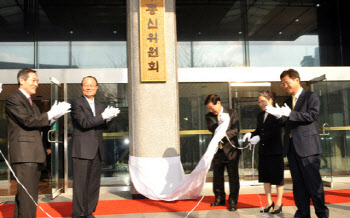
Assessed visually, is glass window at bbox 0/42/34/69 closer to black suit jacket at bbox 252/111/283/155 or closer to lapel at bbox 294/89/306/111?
black suit jacket at bbox 252/111/283/155

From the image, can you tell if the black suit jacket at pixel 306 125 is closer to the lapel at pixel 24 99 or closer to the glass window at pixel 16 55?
the lapel at pixel 24 99

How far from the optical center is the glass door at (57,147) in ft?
19.0

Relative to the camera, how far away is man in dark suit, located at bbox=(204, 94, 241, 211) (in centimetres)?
425

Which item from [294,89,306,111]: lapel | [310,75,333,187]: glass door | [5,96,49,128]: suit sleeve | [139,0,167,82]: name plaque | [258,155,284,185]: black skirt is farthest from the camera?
[310,75,333,187]: glass door

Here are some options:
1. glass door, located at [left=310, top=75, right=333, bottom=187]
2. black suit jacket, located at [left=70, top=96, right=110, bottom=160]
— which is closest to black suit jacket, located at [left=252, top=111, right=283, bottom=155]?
black suit jacket, located at [left=70, top=96, right=110, bottom=160]

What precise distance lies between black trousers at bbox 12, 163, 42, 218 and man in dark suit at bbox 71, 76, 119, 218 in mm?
556

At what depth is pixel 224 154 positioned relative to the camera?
4348 mm

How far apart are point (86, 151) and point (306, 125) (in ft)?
7.44

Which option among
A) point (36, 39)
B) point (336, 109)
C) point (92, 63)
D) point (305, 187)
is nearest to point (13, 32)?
point (36, 39)

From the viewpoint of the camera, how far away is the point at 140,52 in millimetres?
5324

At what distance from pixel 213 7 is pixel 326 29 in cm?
272

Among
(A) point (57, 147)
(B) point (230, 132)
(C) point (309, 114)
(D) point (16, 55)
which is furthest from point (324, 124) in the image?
(D) point (16, 55)

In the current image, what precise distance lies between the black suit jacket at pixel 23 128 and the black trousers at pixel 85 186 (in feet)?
1.79

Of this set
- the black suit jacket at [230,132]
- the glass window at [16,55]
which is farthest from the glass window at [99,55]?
the black suit jacket at [230,132]
